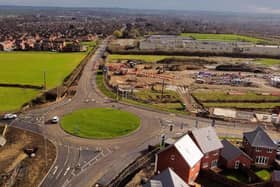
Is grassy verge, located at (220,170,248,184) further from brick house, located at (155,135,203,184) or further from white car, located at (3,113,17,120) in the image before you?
white car, located at (3,113,17,120)

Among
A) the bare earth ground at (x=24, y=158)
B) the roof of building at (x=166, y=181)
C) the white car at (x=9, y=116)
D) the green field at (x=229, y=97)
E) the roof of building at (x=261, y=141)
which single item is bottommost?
the bare earth ground at (x=24, y=158)

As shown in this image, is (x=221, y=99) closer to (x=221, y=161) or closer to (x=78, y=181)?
(x=221, y=161)

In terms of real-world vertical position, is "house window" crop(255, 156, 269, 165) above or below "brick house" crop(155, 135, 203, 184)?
below

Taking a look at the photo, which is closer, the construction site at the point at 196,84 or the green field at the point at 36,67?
the construction site at the point at 196,84

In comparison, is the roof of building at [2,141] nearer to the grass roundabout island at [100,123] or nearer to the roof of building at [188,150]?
the grass roundabout island at [100,123]

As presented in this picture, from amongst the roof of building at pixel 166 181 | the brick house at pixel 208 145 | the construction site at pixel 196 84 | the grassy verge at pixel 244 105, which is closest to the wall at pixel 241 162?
the brick house at pixel 208 145

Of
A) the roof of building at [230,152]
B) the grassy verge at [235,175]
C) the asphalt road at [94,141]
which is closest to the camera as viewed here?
the asphalt road at [94,141]

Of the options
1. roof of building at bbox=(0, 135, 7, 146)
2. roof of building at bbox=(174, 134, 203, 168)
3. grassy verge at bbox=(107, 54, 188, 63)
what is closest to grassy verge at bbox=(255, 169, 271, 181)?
roof of building at bbox=(174, 134, 203, 168)
